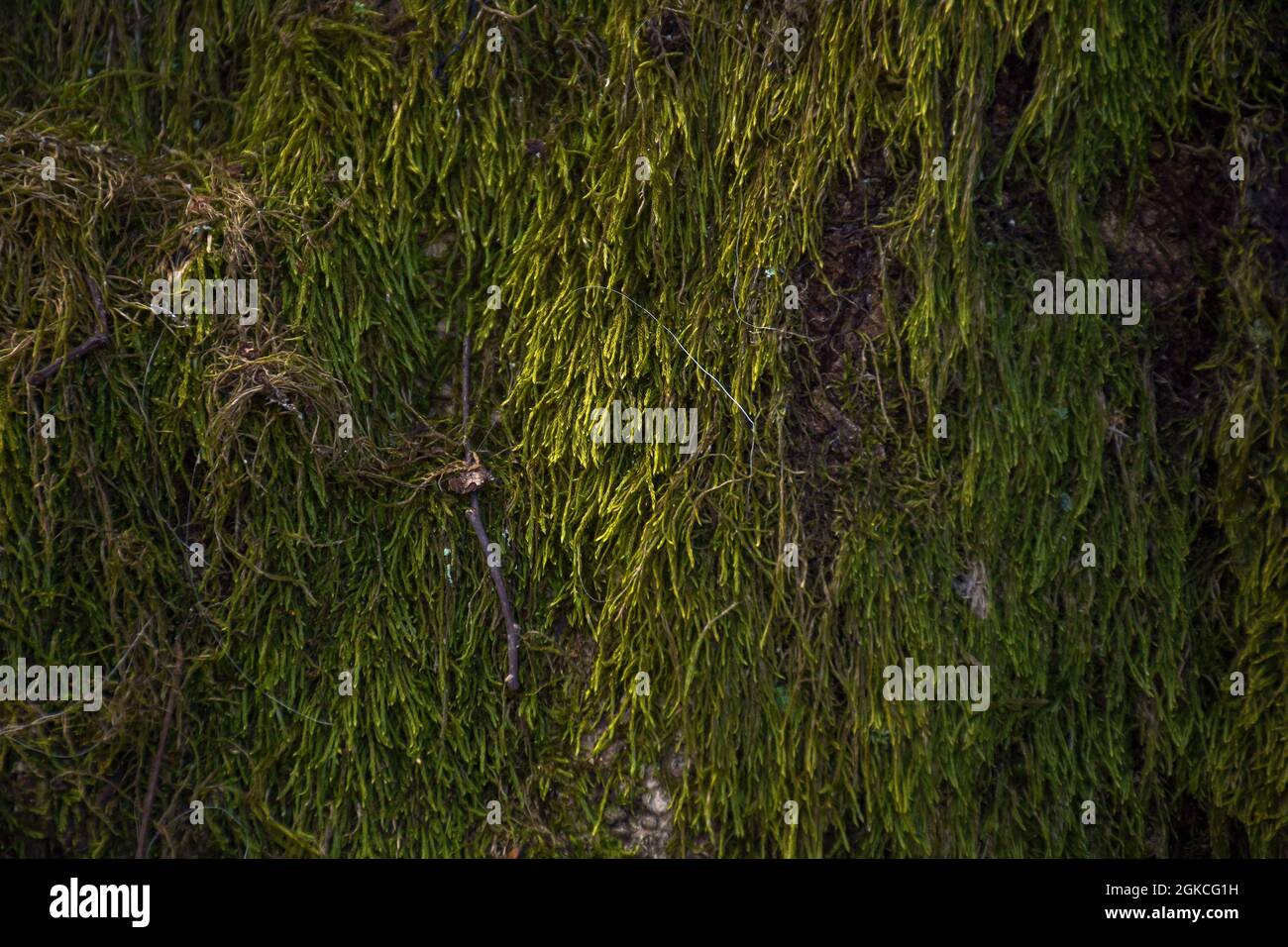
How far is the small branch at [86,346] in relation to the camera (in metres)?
2.37

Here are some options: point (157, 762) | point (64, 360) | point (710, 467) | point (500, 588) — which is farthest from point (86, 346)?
point (710, 467)

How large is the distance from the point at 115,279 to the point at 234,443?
0.60 meters

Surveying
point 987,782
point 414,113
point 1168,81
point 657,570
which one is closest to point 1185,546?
point 987,782

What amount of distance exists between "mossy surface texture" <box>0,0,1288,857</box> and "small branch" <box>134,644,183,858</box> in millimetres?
17

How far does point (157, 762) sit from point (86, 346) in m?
1.16

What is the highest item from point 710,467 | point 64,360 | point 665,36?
point 665,36

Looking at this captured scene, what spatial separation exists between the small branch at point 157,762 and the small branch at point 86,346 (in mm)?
814

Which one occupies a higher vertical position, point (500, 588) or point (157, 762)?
point (500, 588)

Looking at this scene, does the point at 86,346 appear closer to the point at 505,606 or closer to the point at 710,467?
the point at 505,606

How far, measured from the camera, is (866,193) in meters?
2.44

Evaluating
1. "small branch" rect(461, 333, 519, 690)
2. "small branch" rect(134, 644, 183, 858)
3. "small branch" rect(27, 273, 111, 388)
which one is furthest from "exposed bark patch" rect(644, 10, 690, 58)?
"small branch" rect(134, 644, 183, 858)

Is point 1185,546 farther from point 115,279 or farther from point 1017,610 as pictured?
point 115,279

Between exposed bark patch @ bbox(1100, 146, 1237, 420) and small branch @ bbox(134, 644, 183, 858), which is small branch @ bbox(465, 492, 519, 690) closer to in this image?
small branch @ bbox(134, 644, 183, 858)

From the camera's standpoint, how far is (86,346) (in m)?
2.41
